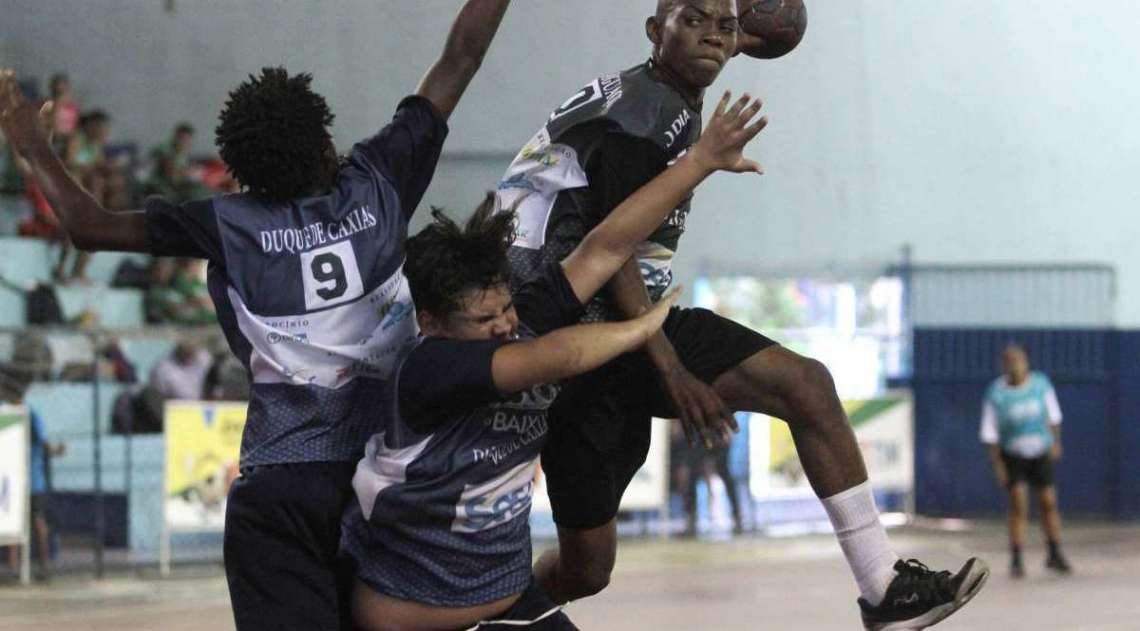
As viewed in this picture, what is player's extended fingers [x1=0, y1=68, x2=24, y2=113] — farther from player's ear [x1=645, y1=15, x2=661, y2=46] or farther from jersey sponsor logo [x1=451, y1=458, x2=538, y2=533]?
player's ear [x1=645, y1=15, x2=661, y2=46]

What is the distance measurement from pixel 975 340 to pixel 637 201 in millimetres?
15052

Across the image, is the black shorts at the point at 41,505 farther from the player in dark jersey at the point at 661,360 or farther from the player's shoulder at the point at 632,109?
the player's shoulder at the point at 632,109

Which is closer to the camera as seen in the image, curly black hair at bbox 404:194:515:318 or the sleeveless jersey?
curly black hair at bbox 404:194:515:318

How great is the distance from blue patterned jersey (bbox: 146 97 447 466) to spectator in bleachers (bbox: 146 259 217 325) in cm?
1004

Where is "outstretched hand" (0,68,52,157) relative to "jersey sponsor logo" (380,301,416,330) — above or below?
above

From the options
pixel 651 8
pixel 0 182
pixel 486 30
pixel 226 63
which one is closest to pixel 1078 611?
pixel 651 8

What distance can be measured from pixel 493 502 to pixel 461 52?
3.94 feet

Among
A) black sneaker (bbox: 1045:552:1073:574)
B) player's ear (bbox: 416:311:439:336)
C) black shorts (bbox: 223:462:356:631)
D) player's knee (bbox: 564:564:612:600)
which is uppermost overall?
player's ear (bbox: 416:311:439:336)

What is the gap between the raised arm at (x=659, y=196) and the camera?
4336 mm

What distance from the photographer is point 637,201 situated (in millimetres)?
4406

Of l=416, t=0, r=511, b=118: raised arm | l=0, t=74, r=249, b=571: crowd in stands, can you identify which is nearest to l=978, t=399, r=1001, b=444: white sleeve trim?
l=0, t=74, r=249, b=571: crowd in stands

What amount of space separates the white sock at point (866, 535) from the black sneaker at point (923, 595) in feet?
→ 0.11

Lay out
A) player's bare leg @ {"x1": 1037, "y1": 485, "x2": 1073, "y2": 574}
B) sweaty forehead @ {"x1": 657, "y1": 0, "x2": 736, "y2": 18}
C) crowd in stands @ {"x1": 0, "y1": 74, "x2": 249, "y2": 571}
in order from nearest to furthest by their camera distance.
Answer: sweaty forehead @ {"x1": 657, "y1": 0, "x2": 736, "y2": 18} < crowd in stands @ {"x1": 0, "y1": 74, "x2": 249, "y2": 571} < player's bare leg @ {"x1": 1037, "y1": 485, "x2": 1073, "y2": 574}

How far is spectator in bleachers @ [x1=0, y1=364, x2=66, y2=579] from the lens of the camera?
12.0 metres
